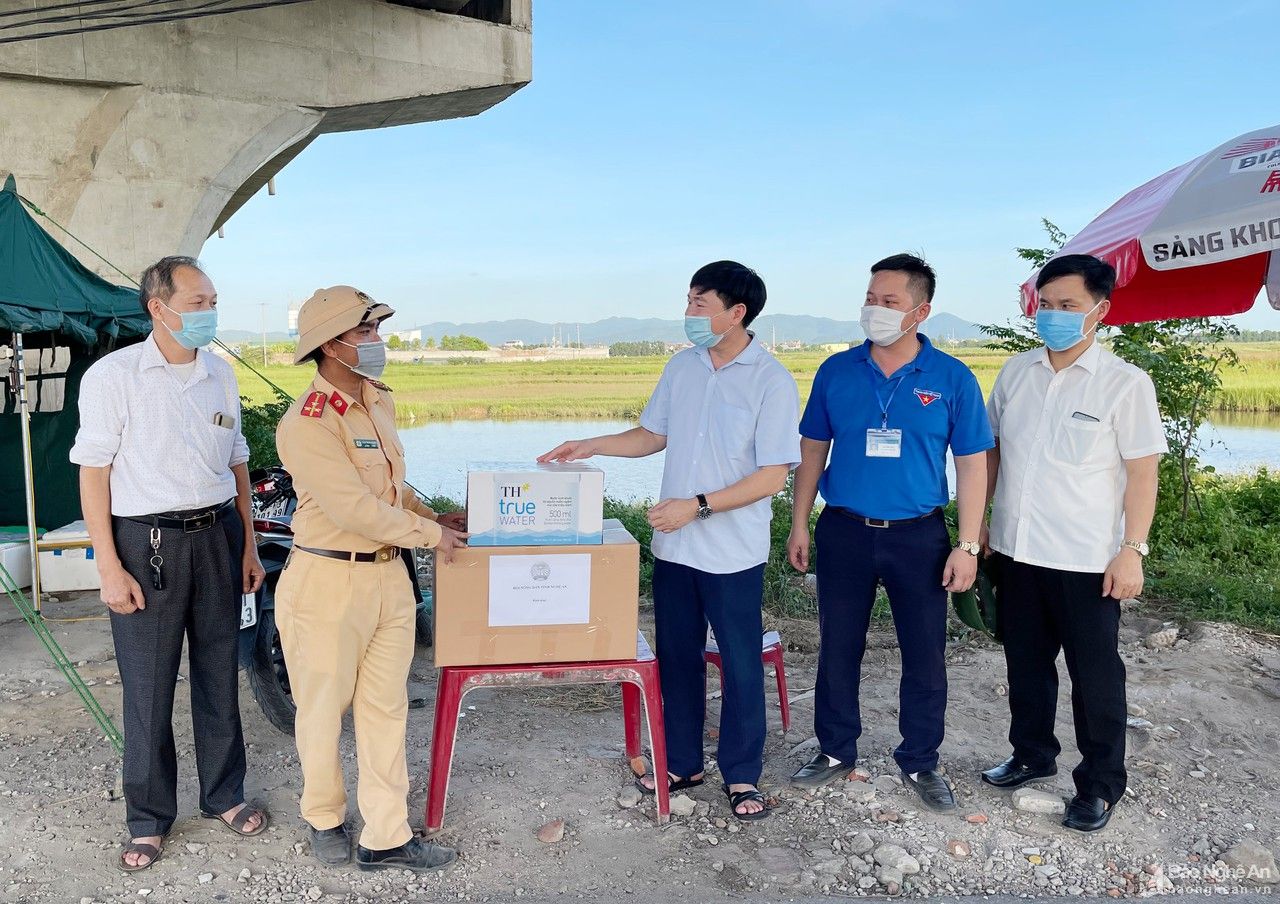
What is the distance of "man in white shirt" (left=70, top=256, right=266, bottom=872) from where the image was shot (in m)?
2.53

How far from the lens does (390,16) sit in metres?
8.41

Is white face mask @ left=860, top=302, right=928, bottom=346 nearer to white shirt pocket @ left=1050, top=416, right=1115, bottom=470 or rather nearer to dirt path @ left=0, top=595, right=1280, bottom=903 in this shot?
white shirt pocket @ left=1050, top=416, right=1115, bottom=470

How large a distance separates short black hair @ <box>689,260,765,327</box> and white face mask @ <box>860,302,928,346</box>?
0.35 metres

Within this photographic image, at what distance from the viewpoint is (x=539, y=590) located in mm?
2670

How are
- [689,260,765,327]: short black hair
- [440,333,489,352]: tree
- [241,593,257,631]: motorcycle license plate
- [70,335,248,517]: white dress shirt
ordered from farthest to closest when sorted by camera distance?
[440,333,489,352]: tree
[241,593,257,631]: motorcycle license plate
[689,260,765,327]: short black hair
[70,335,248,517]: white dress shirt

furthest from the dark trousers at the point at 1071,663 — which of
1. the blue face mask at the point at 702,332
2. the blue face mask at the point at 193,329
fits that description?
the blue face mask at the point at 193,329

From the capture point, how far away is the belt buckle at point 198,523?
2.61 m

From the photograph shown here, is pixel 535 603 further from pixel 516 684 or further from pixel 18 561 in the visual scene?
pixel 18 561

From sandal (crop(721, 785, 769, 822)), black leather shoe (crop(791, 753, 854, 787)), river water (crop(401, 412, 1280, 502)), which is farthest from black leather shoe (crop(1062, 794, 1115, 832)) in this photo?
river water (crop(401, 412, 1280, 502))

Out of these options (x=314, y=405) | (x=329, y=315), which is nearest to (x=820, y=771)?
(x=314, y=405)

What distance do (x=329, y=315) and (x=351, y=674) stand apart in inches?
37.3

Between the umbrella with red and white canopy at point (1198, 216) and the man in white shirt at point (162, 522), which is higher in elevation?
the umbrella with red and white canopy at point (1198, 216)

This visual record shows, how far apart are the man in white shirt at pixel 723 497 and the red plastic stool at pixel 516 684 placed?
0.58 ft

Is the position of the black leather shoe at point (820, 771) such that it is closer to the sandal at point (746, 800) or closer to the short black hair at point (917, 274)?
the sandal at point (746, 800)
